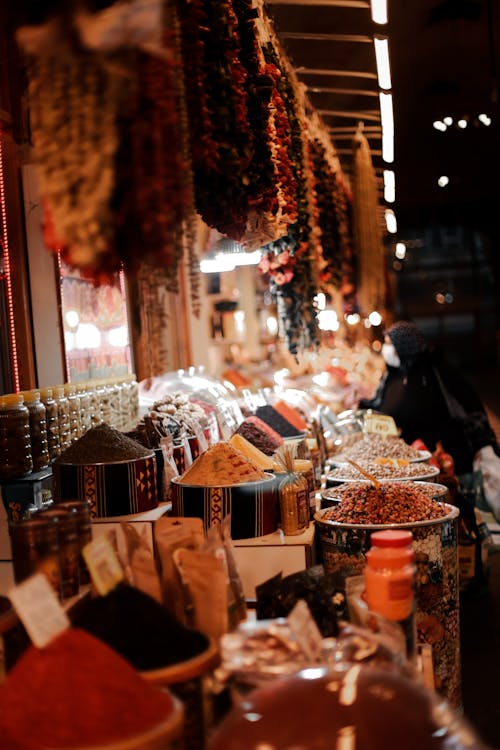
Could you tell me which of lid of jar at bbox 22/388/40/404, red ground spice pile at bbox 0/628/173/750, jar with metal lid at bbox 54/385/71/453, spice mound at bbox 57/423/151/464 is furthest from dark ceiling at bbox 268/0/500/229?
red ground spice pile at bbox 0/628/173/750

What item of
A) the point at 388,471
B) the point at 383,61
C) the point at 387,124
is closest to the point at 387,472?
the point at 388,471

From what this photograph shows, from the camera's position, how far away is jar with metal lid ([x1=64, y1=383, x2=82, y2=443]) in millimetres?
3795

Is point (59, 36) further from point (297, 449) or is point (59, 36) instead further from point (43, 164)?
point (297, 449)

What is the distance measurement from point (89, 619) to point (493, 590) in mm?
4422

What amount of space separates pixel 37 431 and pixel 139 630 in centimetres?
155

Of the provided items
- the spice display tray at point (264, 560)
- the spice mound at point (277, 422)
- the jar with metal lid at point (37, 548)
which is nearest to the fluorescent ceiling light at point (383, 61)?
the spice mound at point (277, 422)

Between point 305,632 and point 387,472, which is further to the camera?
point 387,472

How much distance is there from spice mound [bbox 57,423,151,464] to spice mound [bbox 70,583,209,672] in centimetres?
111

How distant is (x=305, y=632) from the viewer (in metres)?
1.99

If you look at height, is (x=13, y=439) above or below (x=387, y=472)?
above

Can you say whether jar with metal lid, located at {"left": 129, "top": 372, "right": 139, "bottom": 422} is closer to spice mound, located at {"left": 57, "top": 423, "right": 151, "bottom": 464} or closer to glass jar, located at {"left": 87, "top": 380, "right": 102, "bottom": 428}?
glass jar, located at {"left": 87, "top": 380, "right": 102, "bottom": 428}

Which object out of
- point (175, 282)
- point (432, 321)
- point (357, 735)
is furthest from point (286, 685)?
point (432, 321)

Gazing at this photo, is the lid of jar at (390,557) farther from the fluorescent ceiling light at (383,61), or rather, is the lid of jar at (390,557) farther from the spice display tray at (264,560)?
the fluorescent ceiling light at (383,61)

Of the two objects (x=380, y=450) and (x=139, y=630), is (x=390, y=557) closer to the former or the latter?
(x=139, y=630)
